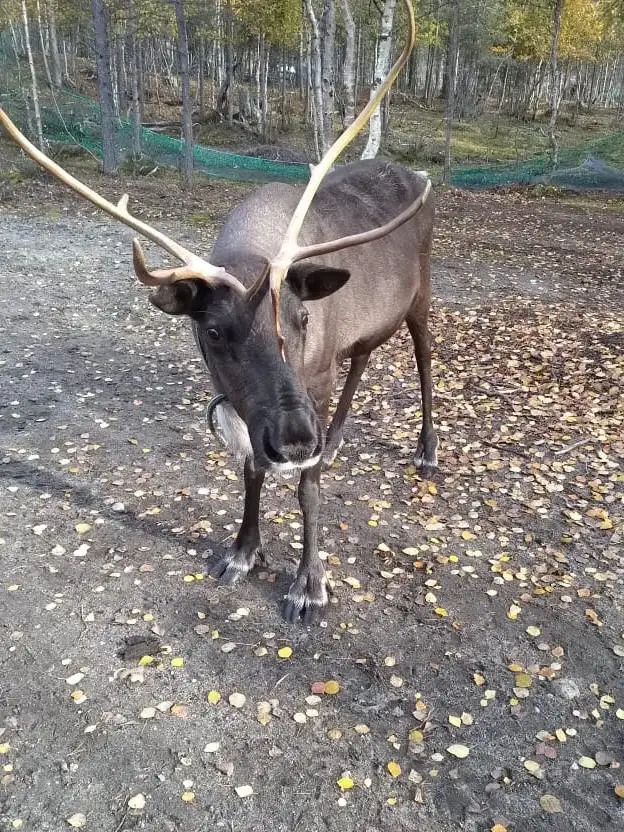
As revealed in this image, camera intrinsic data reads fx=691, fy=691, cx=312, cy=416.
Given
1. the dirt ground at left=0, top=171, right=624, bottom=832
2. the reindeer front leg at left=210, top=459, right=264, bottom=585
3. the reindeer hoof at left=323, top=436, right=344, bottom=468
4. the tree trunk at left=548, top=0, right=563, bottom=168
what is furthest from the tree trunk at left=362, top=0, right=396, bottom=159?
the reindeer front leg at left=210, top=459, right=264, bottom=585

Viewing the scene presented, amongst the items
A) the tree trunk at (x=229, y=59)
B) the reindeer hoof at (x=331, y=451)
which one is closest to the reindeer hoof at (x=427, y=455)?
the reindeer hoof at (x=331, y=451)

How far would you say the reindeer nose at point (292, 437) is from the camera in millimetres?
2762

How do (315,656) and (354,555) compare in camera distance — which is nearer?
(315,656)

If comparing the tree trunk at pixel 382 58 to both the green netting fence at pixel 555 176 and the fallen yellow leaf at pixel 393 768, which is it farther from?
the fallen yellow leaf at pixel 393 768

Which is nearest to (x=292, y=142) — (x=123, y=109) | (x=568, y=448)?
(x=123, y=109)

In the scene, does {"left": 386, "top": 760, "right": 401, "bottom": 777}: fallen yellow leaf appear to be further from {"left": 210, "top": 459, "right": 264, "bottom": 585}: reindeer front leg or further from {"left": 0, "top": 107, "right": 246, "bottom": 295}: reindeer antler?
{"left": 0, "top": 107, "right": 246, "bottom": 295}: reindeer antler

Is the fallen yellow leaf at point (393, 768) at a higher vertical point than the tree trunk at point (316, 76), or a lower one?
lower

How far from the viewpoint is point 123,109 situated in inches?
1181

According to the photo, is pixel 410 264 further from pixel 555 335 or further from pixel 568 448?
pixel 555 335

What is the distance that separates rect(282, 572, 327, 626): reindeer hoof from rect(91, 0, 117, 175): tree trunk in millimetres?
16846

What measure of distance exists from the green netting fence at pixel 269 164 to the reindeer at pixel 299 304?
1509 cm

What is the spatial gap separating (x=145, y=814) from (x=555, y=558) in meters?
2.85

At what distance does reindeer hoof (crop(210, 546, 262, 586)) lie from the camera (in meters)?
4.18

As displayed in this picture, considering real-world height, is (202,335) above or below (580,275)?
above
